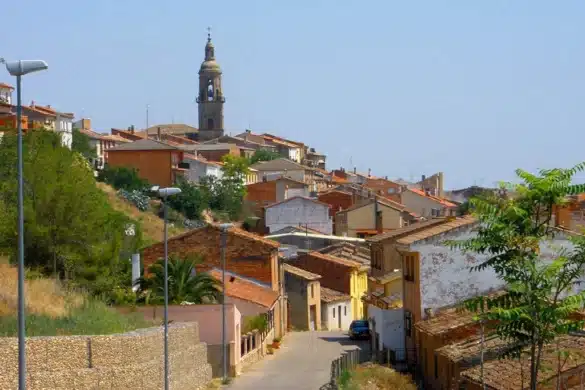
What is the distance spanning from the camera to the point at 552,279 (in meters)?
22.4

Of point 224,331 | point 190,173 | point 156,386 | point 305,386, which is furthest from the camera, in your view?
point 190,173

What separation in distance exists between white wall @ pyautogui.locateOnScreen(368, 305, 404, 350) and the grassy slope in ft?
33.4

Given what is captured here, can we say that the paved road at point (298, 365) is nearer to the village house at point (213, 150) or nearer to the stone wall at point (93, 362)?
the stone wall at point (93, 362)

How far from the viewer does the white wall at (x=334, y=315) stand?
78.1 metres

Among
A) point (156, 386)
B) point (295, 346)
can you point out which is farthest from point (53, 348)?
point (295, 346)

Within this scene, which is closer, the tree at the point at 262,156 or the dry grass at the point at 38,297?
the dry grass at the point at 38,297

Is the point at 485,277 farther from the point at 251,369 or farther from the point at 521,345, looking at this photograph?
the point at 521,345

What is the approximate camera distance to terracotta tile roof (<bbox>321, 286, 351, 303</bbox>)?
7850cm

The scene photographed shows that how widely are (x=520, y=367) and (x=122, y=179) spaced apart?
7987 centimetres

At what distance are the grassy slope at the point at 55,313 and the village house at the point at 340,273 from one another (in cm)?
3531

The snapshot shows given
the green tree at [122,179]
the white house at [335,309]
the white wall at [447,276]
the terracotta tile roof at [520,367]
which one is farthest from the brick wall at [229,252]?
the green tree at [122,179]

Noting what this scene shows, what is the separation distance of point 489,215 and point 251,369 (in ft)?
97.1

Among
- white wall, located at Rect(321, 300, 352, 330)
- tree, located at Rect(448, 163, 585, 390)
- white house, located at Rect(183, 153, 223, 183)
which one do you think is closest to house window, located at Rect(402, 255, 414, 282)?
tree, located at Rect(448, 163, 585, 390)

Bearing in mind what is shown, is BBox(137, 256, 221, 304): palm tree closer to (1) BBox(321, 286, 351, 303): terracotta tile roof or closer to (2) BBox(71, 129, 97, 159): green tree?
(1) BBox(321, 286, 351, 303): terracotta tile roof
